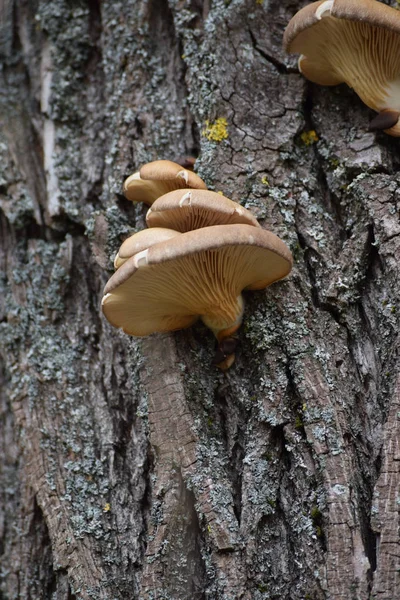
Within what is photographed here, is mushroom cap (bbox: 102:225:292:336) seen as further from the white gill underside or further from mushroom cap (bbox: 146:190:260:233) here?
the white gill underside

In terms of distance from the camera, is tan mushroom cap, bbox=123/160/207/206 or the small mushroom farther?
tan mushroom cap, bbox=123/160/207/206

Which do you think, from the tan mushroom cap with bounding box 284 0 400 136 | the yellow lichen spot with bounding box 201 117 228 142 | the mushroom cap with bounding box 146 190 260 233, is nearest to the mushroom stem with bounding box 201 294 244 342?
the mushroom cap with bounding box 146 190 260 233

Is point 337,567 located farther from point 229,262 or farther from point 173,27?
point 173,27

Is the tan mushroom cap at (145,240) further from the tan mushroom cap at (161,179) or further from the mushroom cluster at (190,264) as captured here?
the tan mushroom cap at (161,179)

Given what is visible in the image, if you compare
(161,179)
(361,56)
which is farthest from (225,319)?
(361,56)

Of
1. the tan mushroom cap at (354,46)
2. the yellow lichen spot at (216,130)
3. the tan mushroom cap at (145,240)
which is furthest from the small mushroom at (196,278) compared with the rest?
the tan mushroom cap at (354,46)

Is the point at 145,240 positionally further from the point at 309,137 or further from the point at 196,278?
the point at 309,137
